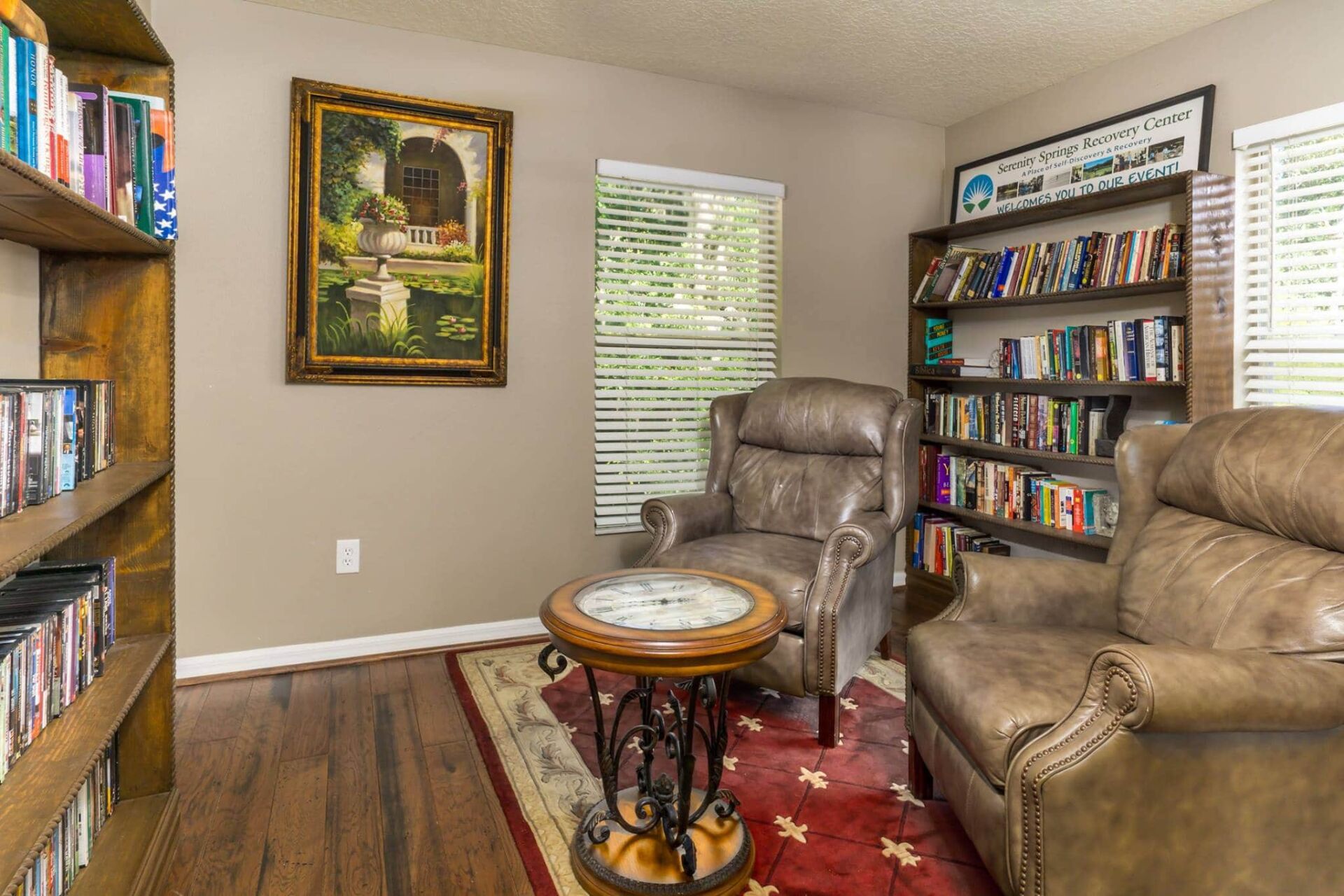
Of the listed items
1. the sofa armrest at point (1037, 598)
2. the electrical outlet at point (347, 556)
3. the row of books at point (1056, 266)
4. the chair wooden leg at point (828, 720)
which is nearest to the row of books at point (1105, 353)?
the row of books at point (1056, 266)

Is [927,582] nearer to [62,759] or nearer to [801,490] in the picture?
[801,490]

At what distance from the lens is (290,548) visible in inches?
118

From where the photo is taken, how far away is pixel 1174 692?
1.28 meters

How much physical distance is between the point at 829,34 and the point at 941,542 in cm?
233

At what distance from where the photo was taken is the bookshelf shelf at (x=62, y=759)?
1028 millimetres

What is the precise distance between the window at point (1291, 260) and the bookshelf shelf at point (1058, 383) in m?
0.31

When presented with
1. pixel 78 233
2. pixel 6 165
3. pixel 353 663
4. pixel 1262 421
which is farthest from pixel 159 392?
pixel 1262 421

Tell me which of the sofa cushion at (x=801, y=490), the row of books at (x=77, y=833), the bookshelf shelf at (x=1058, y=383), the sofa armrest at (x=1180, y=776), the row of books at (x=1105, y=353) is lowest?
the row of books at (x=77, y=833)

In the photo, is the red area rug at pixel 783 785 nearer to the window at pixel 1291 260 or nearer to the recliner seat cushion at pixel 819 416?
the recliner seat cushion at pixel 819 416

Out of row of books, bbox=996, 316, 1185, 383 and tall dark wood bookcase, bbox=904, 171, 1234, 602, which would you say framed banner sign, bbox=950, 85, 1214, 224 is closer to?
tall dark wood bookcase, bbox=904, 171, 1234, 602

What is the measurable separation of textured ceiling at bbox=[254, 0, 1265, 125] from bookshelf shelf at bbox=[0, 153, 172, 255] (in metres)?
1.66

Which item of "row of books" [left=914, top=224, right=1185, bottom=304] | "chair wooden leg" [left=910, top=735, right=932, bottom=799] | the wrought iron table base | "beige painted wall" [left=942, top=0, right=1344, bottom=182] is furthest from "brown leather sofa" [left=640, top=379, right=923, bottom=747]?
"beige painted wall" [left=942, top=0, right=1344, bottom=182]

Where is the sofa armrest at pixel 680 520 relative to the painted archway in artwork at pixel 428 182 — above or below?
below

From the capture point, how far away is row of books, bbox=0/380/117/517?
125cm
